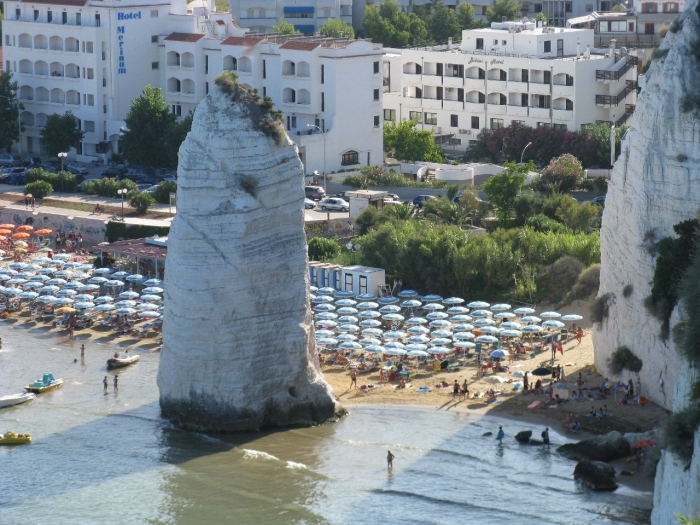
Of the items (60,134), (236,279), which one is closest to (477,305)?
(236,279)

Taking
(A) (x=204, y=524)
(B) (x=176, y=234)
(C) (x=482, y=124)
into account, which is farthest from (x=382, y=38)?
(A) (x=204, y=524)

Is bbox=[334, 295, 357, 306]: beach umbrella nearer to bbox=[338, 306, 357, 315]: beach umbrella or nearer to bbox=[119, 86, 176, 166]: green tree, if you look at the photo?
bbox=[338, 306, 357, 315]: beach umbrella

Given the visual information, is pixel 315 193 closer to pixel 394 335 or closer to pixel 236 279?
pixel 394 335

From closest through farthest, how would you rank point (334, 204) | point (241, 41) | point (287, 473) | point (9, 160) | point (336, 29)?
point (287, 473) → point (334, 204) → point (241, 41) → point (9, 160) → point (336, 29)

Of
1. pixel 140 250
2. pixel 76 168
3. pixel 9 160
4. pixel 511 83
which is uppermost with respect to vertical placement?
pixel 511 83

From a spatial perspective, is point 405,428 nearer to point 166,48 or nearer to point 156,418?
point 156,418
